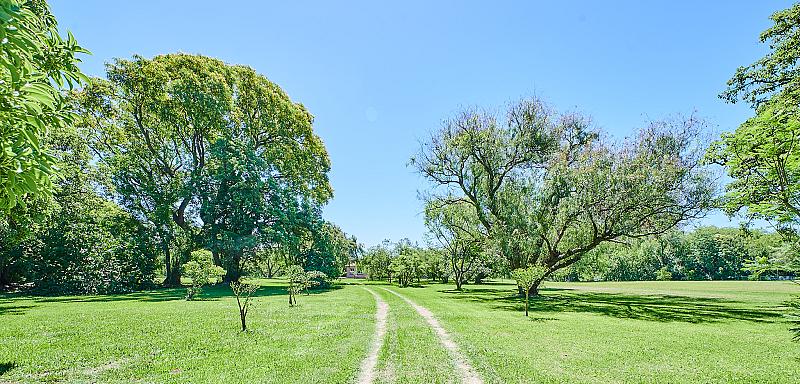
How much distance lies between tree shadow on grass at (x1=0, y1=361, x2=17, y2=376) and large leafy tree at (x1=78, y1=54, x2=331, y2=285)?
73.7 ft

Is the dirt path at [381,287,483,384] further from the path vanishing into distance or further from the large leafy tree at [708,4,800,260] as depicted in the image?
the large leafy tree at [708,4,800,260]

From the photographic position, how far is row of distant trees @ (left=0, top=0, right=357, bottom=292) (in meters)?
26.7

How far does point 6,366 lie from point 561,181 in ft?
82.8

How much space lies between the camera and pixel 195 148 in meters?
34.7

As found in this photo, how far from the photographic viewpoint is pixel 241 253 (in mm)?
31844

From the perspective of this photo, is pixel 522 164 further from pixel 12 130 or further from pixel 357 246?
pixel 357 246

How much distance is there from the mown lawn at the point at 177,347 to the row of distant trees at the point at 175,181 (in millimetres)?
12543

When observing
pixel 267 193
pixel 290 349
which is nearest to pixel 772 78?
pixel 290 349

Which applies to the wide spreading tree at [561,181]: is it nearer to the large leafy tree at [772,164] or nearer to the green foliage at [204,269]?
the large leafy tree at [772,164]

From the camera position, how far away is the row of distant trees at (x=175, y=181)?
26.7 meters

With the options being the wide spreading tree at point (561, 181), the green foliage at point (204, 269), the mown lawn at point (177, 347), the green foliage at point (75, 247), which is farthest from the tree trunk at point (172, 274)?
the wide spreading tree at point (561, 181)

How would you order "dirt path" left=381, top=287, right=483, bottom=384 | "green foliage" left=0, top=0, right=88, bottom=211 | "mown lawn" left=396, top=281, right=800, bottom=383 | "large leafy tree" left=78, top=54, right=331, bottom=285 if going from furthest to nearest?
"large leafy tree" left=78, top=54, right=331, bottom=285, "mown lawn" left=396, top=281, right=800, bottom=383, "dirt path" left=381, top=287, right=483, bottom=384, "green foliage" left=0, top=0, right=88, bottom=211

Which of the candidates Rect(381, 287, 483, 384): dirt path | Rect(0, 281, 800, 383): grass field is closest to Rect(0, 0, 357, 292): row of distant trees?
Rect(0, 281, 800, 383): grass field

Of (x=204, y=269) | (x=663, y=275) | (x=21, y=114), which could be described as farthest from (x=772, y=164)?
(x=663, y=275)
